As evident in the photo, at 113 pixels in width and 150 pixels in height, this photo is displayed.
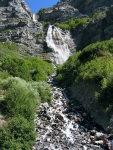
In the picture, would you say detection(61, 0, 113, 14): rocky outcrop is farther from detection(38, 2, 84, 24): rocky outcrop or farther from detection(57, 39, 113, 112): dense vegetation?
detection(57, 39, 113, 112): dense vegetation

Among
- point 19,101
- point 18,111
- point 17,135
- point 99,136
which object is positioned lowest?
point 17,135

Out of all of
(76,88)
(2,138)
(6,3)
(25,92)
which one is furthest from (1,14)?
(2,138)

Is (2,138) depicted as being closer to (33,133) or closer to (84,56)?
(33,133)

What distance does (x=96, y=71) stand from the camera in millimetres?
28859

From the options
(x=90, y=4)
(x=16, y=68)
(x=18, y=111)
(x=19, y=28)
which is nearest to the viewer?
(x=18, y=111)

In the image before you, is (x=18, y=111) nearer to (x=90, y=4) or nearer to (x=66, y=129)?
(x=66, y=129)

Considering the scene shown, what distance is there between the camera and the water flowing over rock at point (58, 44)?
60531 mm

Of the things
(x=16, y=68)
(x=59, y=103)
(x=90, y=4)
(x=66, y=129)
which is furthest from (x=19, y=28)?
(x=66, y=129)

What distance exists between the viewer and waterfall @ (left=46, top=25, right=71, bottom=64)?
60500mm

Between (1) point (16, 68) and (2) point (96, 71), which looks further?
(1) point (16, 68)

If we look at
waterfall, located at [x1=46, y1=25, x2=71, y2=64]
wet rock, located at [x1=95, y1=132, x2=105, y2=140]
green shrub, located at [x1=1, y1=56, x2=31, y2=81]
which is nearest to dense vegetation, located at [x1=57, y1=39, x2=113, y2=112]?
wet rock, located at [x1=95, y1=132, x2=105, y2=140]

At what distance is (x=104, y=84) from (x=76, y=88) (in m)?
6.54

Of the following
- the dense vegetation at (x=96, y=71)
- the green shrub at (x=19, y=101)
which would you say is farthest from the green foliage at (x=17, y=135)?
the dense vegetation at (x=96, y=71)

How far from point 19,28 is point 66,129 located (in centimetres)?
5276
